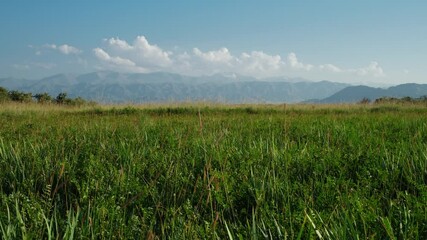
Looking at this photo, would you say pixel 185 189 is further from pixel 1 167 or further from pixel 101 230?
pixel 1 167

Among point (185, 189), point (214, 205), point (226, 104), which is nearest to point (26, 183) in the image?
point (185, 189)

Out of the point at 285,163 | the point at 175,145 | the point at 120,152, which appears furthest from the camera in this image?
the point at 175,145

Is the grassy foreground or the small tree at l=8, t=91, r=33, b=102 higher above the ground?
the small tree at l=8, t=91, r=33, b=102

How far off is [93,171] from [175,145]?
5.36ft

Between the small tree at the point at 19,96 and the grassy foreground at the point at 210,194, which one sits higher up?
the small tree at the point at 19,96

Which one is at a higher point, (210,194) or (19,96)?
(19,96)

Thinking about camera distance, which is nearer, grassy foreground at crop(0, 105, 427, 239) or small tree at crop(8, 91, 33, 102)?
grassy foreground at crop(0, 105, 427, 239)

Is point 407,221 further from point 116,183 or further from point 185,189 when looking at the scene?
point 116,183

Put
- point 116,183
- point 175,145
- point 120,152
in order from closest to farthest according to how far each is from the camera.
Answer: point 116,183 → point 120,152 → point 175,145

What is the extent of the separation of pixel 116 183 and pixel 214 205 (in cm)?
86

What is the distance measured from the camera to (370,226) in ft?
7.08

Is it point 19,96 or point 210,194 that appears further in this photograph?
point 19,96

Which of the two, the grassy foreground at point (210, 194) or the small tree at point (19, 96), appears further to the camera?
the small tree at point (19, 96)

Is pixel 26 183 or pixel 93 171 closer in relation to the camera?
pixel 26 183
